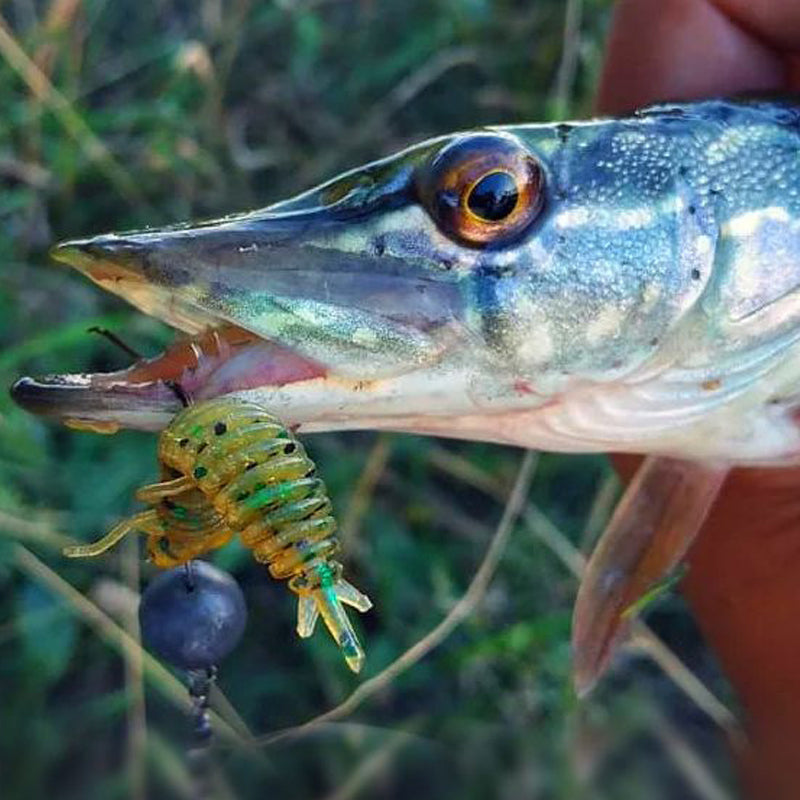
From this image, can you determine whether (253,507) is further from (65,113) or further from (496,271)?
(65,113)

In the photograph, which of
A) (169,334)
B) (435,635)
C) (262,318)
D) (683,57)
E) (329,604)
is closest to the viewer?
(329,604)

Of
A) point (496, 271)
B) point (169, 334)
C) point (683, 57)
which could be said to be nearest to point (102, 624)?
point (169, 334)

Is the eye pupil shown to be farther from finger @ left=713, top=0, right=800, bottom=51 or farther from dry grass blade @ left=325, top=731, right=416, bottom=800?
finger @ left=713, top=0, right=800, bottom=51

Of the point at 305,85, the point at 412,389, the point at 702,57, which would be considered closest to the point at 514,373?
the point at 412,389

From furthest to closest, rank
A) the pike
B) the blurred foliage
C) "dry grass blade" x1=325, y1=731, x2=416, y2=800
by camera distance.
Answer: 1. the blurred foliage
2. the pike
3. "dry grass blade" x1=325, y1=731, x2=416, y2=800

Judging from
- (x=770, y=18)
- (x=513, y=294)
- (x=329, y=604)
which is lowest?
(x=329, y=604)

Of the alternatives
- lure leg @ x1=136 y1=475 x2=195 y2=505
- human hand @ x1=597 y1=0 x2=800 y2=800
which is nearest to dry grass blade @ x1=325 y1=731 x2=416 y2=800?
lure leg @ x1=136 y1=475 x2=195 y2=505
